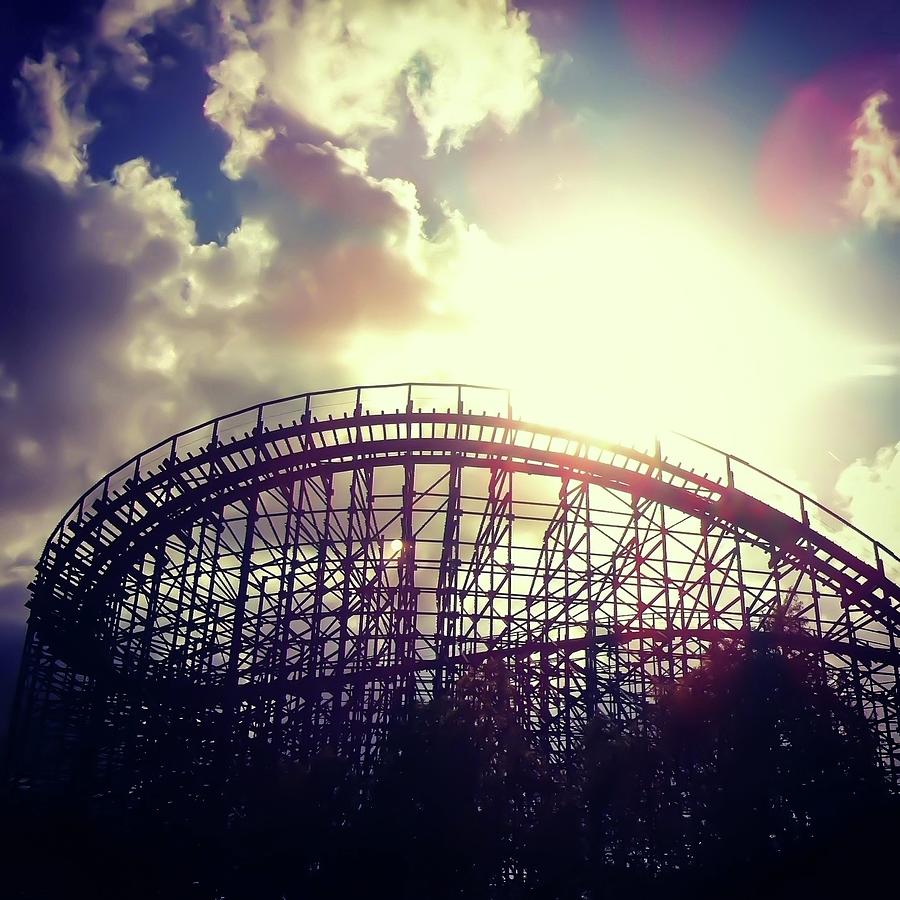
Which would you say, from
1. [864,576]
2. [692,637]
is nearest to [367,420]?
[692,637]

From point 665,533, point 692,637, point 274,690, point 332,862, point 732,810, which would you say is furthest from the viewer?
point 665,533

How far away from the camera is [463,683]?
1109 cm

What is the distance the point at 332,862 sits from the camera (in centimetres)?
895

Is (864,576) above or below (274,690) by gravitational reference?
above

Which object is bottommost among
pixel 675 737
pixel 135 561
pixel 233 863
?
pixel 233 863

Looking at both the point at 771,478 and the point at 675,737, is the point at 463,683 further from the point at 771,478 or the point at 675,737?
the point at 771,478

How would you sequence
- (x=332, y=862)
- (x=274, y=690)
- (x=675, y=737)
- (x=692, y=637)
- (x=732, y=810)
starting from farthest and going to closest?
1. (x=692, y=637)
2. (x=274, y=690)
3. (x=675, y=737)
4. (x=732, y=810)
5. (x=332, y=862)

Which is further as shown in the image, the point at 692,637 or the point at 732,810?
the point at 692,637

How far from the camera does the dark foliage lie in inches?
356

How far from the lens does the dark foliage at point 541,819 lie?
29.7 ft

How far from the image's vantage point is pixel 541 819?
9.44m

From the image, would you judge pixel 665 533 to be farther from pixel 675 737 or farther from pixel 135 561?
pixel 135 561

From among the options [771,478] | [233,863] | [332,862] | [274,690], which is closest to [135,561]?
[274,690]

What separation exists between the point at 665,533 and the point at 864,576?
4.22 metres
